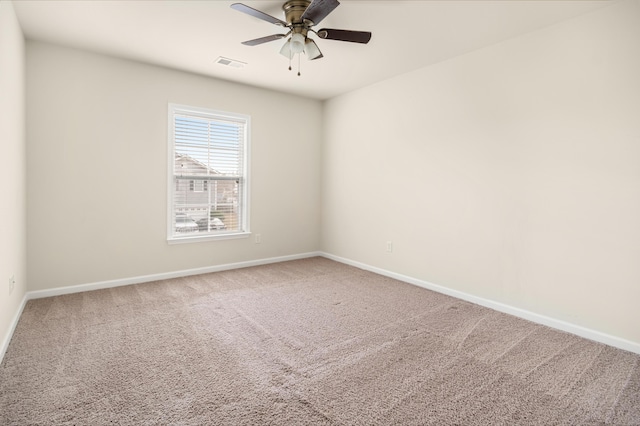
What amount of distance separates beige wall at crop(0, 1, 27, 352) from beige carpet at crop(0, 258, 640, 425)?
307 mm

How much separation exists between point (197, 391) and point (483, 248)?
2890 millimetres

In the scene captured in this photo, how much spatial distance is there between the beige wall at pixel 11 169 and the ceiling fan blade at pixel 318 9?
2.05 metres

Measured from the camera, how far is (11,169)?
260cm

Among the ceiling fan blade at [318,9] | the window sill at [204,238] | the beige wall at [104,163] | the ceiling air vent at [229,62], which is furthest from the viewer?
the window sill at [204,238]

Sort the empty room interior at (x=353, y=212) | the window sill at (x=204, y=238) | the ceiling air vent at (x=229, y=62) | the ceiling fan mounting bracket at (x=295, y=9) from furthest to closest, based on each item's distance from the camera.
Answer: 1. the window sill at (x=204, y=238)
2. the ceiling air vent at (x=229, y=62)
3. the ceiling fan mounting bracket at (x=295, y=9)
4. the empty room interior at (x=353, y=212)

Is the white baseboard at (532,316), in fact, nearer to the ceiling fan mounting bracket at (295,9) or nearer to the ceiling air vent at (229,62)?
the ceiling fan mounting bracket at (295,9)

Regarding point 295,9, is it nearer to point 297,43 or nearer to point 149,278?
point 297,43

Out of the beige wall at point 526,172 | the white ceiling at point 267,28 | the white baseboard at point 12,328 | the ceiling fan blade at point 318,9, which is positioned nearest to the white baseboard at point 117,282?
the white baseboard at point 12,328

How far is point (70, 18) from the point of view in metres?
2.80

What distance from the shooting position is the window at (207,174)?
4152 millimetres

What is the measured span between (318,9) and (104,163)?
2898 mm

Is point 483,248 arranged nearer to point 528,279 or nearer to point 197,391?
point 528,279

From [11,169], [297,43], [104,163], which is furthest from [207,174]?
[297,43]

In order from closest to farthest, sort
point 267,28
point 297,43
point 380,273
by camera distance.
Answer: point 297,43, point 267,28, point 380,273
